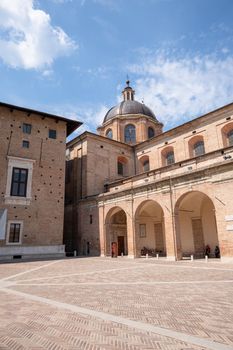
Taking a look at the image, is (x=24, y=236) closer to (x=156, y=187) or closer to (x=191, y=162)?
(x=156, y=187)

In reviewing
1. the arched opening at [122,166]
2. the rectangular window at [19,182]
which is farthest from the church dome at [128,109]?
the rectangular window at [19,182]

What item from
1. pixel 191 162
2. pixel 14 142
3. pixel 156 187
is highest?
pixel 14 142

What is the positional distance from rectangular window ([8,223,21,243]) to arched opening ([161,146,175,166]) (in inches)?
672

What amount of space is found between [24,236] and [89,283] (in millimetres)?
15272

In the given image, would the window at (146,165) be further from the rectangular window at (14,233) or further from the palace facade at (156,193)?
the rectangular window at (14,233)

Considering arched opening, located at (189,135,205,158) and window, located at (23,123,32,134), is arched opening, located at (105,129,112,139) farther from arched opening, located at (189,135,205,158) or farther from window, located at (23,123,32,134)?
window, located at (23,123,32,134)

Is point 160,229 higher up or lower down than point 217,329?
higher up

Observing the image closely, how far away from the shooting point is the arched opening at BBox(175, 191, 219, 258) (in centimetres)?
2277

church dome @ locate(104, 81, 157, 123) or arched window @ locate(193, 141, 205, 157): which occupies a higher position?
church dome @ locate(104, 81, 157, 123)

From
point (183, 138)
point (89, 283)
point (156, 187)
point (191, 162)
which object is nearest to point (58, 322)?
point (89, 283)

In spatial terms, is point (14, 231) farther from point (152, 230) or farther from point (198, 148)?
point (198, 148)

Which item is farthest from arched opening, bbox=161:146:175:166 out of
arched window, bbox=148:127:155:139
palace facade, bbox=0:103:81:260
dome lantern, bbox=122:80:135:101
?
dome lantern, bbox=122:80:135:101

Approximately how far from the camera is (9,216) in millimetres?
23047

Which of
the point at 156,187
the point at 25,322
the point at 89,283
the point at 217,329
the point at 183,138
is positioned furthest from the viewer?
the point at 183,138
